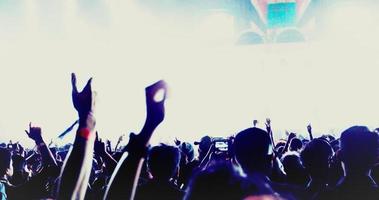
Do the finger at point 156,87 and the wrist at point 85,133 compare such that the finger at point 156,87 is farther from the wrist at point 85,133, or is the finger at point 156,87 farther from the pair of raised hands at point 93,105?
the wrist at point 85,133

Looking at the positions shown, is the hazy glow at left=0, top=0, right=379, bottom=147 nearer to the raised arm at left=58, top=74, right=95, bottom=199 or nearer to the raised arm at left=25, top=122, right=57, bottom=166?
the raised arm at left=25, top=122, right=57, bottom=166

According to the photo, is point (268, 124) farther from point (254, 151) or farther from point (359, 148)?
point (254, 151)

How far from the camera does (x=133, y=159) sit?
33.0 inches

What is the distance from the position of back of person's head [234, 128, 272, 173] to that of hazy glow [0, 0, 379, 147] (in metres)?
1.13

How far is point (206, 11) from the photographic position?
2732 millimetres

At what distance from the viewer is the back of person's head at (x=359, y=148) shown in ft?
4.58

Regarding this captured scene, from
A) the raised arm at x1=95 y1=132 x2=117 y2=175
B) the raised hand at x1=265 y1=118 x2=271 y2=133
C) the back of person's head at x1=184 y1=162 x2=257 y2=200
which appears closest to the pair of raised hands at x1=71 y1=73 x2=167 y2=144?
the back of person's head at x1=184 y1=162 x2=257 y2=200

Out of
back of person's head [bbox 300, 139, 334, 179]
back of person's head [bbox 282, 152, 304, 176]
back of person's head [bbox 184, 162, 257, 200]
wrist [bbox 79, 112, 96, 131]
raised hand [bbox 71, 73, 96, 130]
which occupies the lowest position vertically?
back of person's head [bbox 282, 152, 304, 176]

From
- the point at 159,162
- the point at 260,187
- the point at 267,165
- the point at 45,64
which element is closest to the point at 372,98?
the point at 267,165

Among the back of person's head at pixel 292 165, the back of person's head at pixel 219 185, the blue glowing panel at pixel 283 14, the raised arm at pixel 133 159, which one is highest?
the blue glowing panel at pixel 283 14

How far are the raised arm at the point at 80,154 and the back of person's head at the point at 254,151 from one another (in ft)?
1.85

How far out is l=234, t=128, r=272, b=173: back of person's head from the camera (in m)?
1.26

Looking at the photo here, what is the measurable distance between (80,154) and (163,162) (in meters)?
Answer: 0.54

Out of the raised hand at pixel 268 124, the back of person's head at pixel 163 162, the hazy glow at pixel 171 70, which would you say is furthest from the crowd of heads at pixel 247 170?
the hazy glow at pixel 171 70
